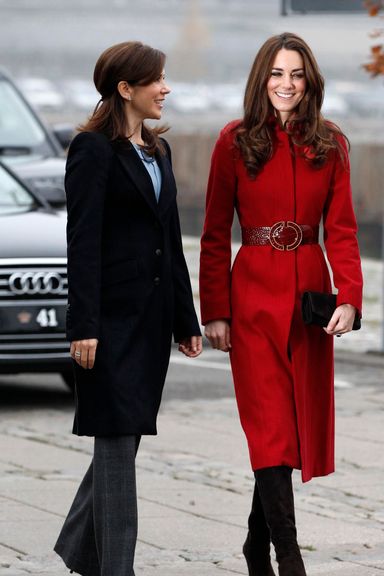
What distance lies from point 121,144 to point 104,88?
179 mm

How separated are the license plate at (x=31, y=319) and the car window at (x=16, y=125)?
4896mm

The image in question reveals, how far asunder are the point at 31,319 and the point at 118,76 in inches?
184

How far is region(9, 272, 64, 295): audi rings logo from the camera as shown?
962cm

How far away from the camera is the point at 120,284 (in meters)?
5.08

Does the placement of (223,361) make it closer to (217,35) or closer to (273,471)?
(273,471)

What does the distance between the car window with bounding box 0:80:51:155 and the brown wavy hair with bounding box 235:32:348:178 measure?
9150 mm

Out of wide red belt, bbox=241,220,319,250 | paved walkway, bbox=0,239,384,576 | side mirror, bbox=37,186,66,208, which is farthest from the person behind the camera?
side mirror, bbox=37,186,66,208

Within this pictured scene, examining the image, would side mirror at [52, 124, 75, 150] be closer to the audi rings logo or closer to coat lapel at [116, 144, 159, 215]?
the audi rings logo

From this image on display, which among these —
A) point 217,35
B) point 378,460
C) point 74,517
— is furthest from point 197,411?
point 217,35

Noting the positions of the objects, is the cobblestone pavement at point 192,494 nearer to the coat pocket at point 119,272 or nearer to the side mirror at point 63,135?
the coat pocket at point 119,272

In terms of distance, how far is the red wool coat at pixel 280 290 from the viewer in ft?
17.4

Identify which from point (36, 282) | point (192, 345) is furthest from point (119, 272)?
point (36, 282)

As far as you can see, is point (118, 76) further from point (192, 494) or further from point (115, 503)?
point (192, 494)

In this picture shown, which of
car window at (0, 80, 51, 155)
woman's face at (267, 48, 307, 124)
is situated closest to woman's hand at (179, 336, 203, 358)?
woman's face at (267, 48, 307, 124)
